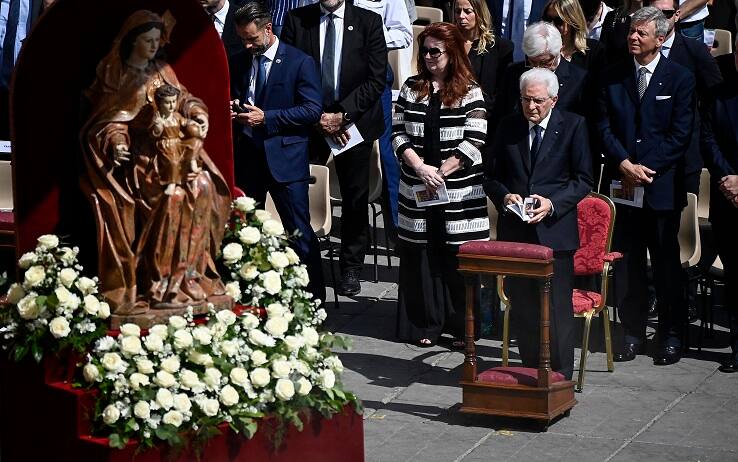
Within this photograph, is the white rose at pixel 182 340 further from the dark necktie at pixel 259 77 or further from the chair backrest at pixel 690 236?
the chair backrest at pixel 690 236

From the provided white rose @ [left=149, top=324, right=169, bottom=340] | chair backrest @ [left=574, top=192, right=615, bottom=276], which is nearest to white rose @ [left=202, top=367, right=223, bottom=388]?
white rose @ [left=149, top=324, right=169, bottom=340]

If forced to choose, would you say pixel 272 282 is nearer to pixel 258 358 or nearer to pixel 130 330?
pixel 258 358

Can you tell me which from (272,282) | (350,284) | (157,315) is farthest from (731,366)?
(157,315)

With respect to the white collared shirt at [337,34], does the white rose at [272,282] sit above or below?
below

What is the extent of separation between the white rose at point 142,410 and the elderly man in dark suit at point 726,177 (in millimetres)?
4444

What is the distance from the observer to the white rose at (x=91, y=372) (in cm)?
713

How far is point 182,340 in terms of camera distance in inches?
284

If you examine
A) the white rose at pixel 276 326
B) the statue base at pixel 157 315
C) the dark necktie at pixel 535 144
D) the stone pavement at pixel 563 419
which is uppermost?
the dark necktie at pixel 535 144

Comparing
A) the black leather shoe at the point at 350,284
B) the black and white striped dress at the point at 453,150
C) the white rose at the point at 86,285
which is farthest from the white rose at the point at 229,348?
the black leather shoe at the point at 350,284

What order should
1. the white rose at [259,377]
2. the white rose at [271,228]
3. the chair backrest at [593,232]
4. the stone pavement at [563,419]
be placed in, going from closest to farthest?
the white rose at [259,377]
the white rose at [271,228]
the stone pavement at [563,419]
the chair backrest at [593,232]

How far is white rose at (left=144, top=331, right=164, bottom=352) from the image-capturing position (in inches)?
282

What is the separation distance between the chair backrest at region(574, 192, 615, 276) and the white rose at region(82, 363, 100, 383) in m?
3.81

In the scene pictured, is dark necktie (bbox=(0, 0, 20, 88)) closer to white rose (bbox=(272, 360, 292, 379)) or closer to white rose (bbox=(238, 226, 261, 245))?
white rose (bbox=(238, 226, 261, 245))

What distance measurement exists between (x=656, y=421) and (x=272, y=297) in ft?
8.41
